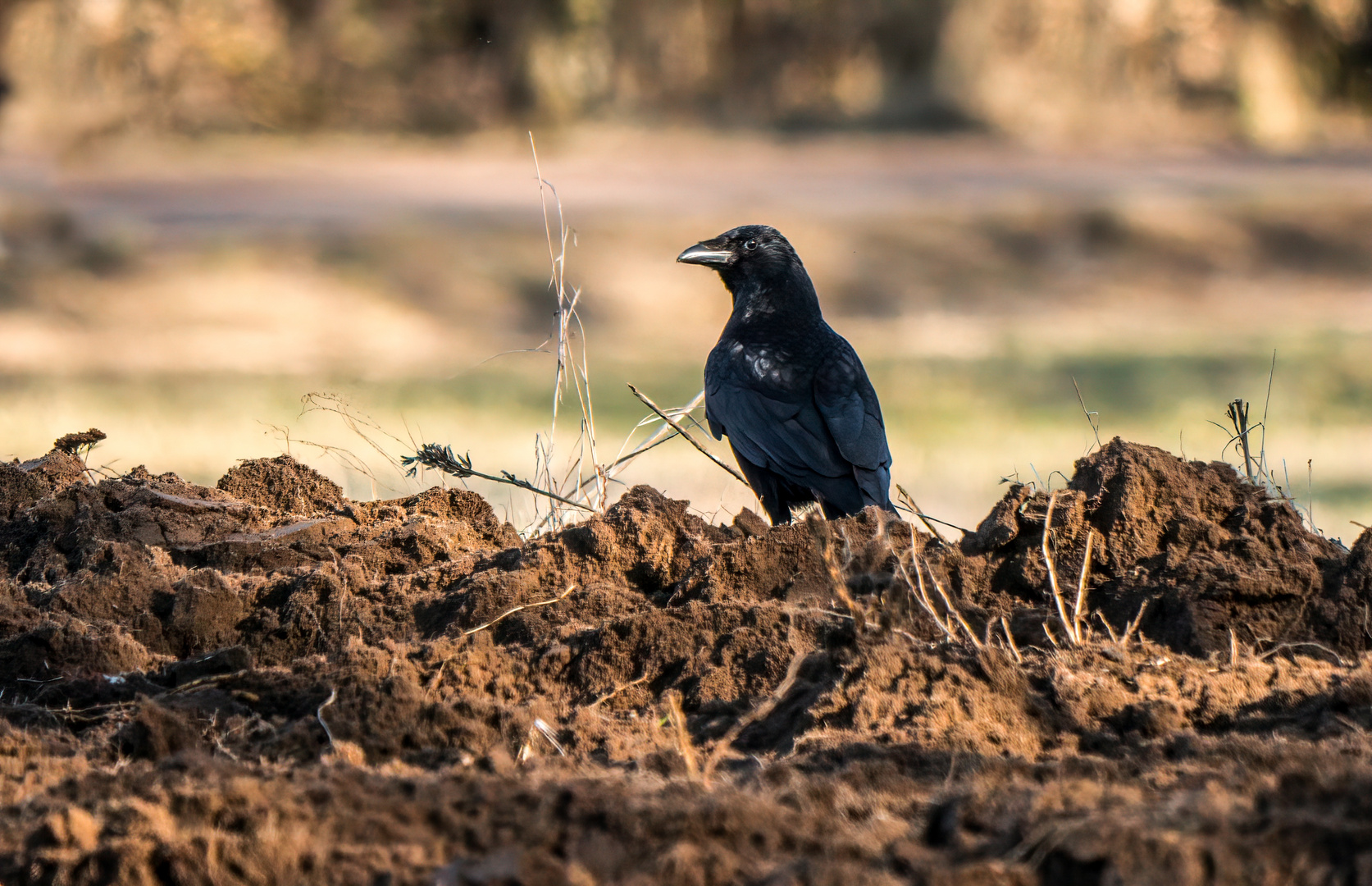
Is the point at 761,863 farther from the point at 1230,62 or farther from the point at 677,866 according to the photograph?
the point at 1230,62

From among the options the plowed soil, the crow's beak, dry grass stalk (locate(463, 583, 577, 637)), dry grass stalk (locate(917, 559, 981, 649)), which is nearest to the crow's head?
the crow's beak

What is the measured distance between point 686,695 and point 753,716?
352 mm

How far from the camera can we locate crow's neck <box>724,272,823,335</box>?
5.39m

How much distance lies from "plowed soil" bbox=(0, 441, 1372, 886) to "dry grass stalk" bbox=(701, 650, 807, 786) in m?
0.02

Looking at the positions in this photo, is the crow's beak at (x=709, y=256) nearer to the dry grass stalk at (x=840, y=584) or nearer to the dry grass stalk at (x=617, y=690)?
the dry grass stalk at (x=840, y=584)

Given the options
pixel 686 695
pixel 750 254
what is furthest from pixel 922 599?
pixel 750 254

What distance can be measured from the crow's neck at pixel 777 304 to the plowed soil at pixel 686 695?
1.50 metres

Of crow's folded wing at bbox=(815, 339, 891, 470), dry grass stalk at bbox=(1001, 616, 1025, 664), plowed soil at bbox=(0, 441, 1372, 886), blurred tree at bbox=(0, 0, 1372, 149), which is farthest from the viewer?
blurred tree at bbox=(0, 0, 1372, 149)

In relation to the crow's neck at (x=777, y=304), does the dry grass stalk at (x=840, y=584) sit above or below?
below

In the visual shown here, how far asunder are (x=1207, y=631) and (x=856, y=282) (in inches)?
635

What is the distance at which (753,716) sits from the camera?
2514 mm

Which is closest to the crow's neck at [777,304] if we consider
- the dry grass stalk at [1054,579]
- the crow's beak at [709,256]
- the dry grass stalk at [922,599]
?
the crow's beak at [709,256]

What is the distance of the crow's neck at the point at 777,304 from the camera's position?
212 inches

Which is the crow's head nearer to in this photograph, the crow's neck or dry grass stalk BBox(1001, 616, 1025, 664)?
the crow's neck
